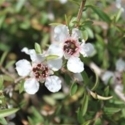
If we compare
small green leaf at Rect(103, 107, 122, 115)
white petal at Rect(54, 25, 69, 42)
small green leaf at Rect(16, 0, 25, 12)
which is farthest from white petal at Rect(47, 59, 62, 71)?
small green leaf at Rect(16, 0, 25, 12)

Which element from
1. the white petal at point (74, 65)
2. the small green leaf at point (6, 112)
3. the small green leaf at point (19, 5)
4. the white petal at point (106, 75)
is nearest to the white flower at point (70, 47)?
the white petal at point (74, 65)

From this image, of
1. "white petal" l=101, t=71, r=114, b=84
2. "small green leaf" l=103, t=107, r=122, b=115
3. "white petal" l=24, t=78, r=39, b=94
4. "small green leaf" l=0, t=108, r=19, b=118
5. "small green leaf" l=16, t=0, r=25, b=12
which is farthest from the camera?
"small green leaf" l=16, t=0, r=25, b=12

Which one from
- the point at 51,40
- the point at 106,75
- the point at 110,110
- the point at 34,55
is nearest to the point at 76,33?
the point at 34,55

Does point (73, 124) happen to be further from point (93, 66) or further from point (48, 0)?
point (48, 0)

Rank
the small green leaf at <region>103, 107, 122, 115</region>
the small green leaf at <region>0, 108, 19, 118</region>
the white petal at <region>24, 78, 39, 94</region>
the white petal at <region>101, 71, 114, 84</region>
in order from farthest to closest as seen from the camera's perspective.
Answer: the white petal at <region>101, 71, 114, 84</region>
the small green leaf at <region>103, 107, 122, 115</region>
the white petal at <region>24, 78, 39, 94</region>
the small green leaf at <region>0, 108, 19, 118</region>

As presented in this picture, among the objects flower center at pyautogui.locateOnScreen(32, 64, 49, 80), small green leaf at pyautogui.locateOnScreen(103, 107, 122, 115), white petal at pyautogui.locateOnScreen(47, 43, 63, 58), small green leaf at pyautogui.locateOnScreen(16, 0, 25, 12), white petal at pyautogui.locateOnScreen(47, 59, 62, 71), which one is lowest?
small green leaf at pyautogui.locateOnScreen(103, 107, 122, 115)

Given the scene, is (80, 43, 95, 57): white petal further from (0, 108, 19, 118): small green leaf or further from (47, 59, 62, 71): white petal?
(0, 108, 19, 118): small green leaf

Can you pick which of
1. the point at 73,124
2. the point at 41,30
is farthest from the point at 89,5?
the point at 41,30

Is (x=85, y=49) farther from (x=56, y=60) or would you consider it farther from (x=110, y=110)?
(x=110, y=110)
